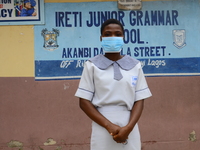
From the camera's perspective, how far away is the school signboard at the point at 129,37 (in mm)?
4844

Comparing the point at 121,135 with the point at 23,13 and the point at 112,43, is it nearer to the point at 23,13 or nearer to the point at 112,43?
the point at 112,43

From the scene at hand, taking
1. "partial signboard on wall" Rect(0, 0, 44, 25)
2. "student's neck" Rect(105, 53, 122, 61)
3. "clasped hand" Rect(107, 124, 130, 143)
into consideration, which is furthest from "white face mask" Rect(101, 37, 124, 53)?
"partial signboard on wall" Rect(0, 0, 44, 25)

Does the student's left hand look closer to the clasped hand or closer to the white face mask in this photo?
the clasped hand

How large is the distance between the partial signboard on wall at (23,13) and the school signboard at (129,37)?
0.30 feet

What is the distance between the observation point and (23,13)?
190 inches

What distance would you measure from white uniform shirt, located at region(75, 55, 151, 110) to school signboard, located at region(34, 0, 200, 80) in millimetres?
2192

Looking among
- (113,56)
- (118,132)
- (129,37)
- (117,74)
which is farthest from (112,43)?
(129,37)

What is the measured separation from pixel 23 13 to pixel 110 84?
2.68m

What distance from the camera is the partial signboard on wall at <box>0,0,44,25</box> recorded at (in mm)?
4828

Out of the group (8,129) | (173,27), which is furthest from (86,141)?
(173,27)

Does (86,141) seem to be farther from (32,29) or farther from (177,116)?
(32,29)

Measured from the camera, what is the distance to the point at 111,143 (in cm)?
260

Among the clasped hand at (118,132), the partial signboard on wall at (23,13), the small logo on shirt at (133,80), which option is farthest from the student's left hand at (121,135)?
the partial signboard on wall at (23,13)

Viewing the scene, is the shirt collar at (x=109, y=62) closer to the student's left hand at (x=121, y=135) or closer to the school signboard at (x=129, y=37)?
the student's left hand at (x=121, y=135)
